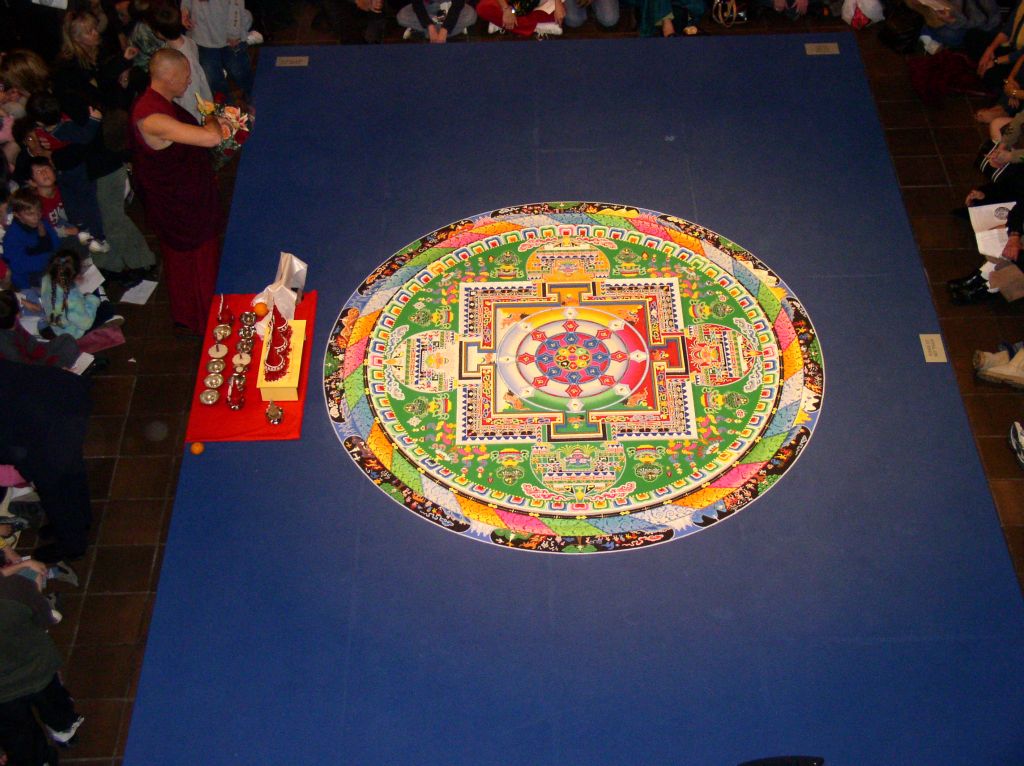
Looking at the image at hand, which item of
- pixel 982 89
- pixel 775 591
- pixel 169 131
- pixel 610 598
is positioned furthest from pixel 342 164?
pixel 982 89

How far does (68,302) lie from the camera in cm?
596

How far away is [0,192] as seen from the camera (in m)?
6.18

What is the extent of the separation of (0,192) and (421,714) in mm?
4206

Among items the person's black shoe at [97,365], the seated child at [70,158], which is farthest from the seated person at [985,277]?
the seated child at [70,158]

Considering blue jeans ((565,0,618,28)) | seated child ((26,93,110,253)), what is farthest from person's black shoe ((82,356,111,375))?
blue jeans ((565,0,618,28))

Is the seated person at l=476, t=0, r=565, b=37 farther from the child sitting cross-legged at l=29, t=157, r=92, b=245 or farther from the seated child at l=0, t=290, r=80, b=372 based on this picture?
the seated child at l=0, t=290, r=80, b=372

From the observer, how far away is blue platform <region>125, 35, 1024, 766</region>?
15.2ft

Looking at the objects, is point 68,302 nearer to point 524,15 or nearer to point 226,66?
point 226,66

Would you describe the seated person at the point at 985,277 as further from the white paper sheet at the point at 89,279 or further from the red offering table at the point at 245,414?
the white paper sheet at the point at 89,279

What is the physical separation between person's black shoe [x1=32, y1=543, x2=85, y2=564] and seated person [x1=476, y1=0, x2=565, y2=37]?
503cm

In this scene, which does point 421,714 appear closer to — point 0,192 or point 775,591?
point 775,591

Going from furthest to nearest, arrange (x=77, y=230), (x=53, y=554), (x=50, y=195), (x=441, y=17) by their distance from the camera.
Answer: (x=441, y=17), (x=77, y=230), (x=50, y=195), (x=53, y=554)

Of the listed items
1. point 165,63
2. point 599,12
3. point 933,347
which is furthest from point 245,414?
point 599,12

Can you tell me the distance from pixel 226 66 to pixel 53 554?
12.6 feet
